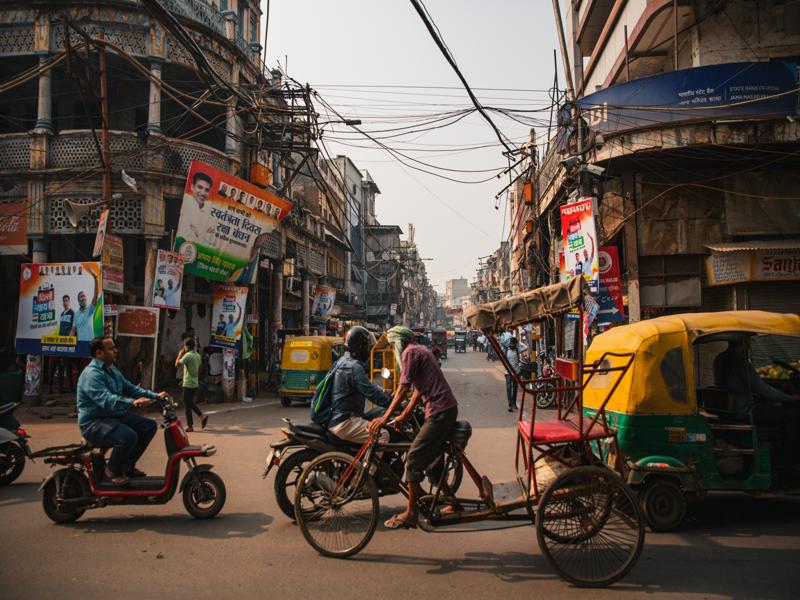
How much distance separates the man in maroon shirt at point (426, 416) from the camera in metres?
4.71

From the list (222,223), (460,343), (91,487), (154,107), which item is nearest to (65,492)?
(91,487)

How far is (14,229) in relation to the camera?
15.7m

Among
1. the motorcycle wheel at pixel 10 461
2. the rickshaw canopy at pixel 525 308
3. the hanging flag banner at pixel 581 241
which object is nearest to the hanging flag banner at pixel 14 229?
the motorcycle wheel at pixel 10 461

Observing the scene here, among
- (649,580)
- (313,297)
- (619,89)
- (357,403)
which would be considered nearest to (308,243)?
(313,297)

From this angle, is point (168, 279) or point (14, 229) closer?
point (168, 279)

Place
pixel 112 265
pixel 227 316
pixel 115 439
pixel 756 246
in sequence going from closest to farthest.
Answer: pixel 115 439, pixel 756 246, pixel 112 265, pixel 227 316

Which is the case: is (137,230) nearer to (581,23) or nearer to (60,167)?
(60,167)

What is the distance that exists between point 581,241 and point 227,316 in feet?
33.8

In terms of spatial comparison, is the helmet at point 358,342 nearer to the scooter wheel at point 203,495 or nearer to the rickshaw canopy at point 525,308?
the rickshaw canopy at point 525,308

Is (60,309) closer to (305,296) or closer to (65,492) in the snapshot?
(65,492)

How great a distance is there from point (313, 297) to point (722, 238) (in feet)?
66.0

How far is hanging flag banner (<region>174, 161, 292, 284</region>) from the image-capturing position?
1534 cm

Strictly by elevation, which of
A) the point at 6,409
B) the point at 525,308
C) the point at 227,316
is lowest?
the point at 6,409

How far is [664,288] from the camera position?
47.4 feet
